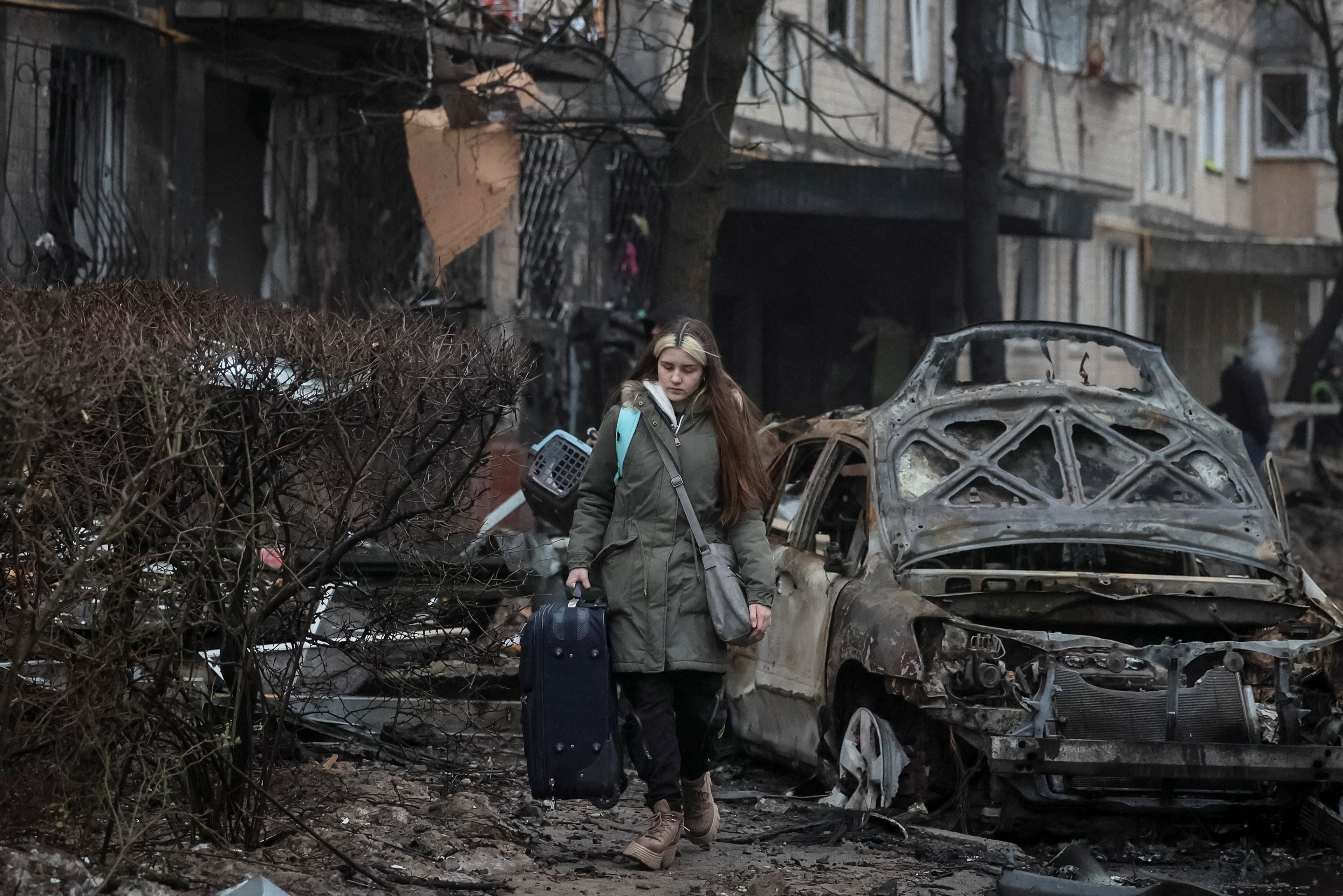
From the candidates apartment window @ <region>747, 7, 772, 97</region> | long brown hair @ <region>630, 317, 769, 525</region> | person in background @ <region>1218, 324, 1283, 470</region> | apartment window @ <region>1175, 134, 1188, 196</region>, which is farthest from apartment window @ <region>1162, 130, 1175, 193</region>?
long brown hair @ <region>630, 317, 769, 525</region>

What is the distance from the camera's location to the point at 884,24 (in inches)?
921

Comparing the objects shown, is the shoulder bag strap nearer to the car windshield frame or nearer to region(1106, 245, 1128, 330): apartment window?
the car windshield frame

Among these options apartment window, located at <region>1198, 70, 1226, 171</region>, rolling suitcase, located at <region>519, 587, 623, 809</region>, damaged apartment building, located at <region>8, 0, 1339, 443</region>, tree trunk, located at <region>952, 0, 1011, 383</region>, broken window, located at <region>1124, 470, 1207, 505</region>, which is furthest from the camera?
apartment window, located at <region>1198, 70, 1226, 171</region>

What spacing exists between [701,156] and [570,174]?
4.20 meters

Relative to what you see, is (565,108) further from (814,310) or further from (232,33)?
(814,310)

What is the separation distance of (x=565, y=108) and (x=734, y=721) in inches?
252

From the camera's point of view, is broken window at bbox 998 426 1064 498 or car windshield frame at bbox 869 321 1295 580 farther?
broken window at bbox 998 426 1064 498

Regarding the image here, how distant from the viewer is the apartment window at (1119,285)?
97.0ft

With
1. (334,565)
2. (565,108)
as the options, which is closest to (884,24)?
(565,108)

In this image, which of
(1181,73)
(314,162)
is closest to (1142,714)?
(314,162)

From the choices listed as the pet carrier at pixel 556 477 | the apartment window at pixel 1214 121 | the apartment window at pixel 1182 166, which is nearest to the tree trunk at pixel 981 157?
the pet carrier at pixel 556 477

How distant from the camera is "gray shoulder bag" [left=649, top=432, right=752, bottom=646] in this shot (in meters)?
5.89

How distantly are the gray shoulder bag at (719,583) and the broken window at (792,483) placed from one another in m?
2.78

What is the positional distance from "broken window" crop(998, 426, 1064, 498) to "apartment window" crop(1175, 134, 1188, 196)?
86.2ft
